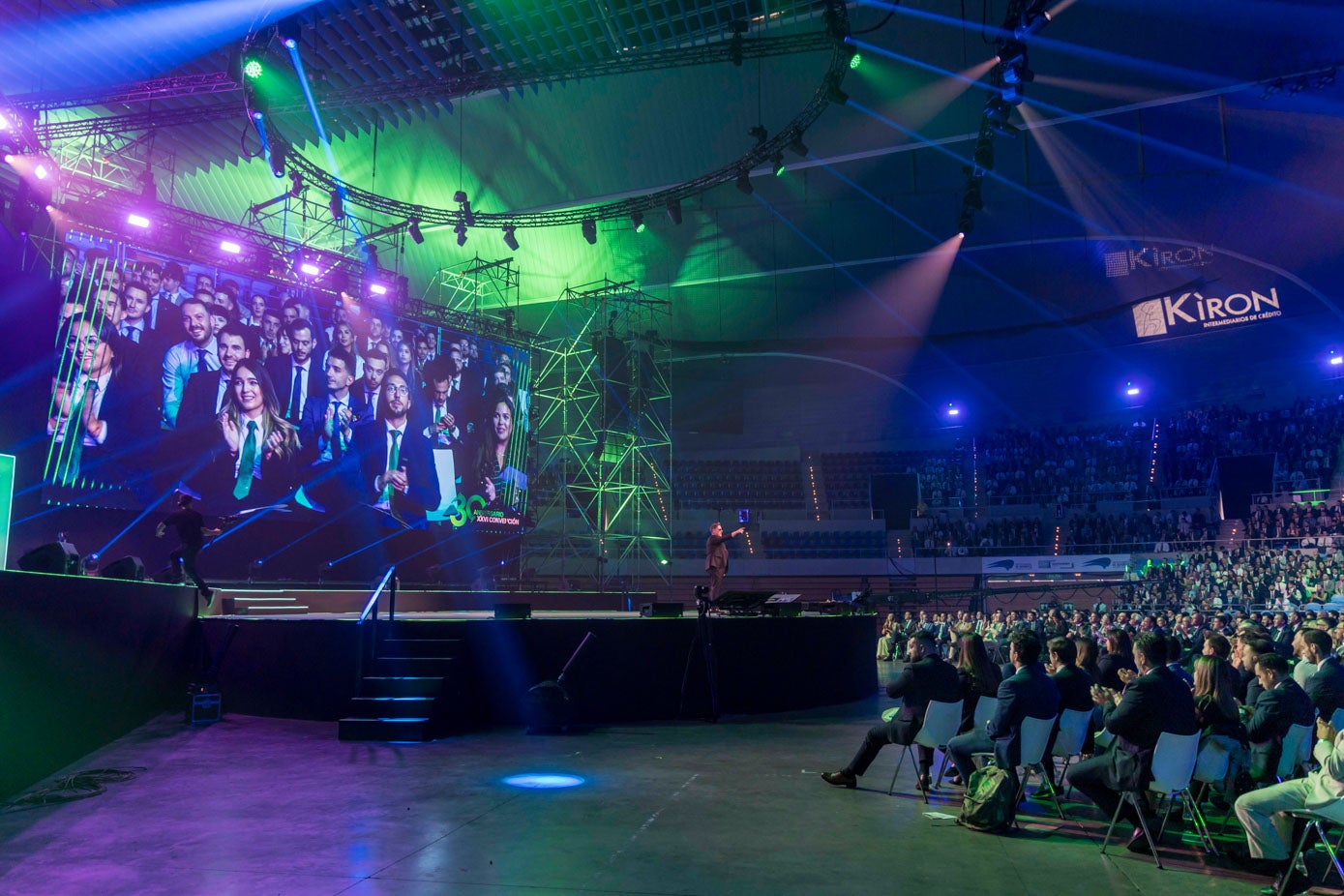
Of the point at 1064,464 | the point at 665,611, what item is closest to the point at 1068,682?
the point at 665,611

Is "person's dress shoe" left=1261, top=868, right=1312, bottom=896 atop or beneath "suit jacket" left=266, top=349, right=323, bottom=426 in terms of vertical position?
beneath

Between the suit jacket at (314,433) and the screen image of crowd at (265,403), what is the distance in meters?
0.02

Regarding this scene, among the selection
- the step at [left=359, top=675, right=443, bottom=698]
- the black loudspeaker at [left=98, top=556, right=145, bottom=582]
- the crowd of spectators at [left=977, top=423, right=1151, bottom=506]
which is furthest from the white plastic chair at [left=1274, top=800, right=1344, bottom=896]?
the crowd of spectators at [left=977, top=423, right=1151, bottom=506]

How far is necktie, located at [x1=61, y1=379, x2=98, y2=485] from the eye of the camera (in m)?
11.6

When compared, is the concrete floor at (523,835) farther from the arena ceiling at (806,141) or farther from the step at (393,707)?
the arena ceiling at (806,141)

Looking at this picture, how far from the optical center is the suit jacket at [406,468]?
50.3 feet

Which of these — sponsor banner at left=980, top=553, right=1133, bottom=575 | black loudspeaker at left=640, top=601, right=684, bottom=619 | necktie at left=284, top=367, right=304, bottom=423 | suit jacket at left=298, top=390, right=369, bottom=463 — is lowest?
black loudspeaker at left=640, top=601, right=684, bottom=619

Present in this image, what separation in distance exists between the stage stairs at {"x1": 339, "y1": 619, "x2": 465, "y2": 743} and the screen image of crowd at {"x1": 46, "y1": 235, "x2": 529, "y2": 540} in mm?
5740

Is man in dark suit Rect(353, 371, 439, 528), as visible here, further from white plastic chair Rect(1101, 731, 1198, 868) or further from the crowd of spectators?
the crowd of spectators

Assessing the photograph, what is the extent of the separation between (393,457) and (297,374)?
222cm

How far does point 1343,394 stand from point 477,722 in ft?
79.5

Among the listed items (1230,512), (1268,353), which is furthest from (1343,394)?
(1230,512)

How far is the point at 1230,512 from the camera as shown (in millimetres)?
22844

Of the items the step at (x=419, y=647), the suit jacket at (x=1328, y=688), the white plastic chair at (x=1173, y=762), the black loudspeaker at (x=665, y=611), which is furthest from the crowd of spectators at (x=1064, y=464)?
the white plastic chair at (x=1173, y=762)
